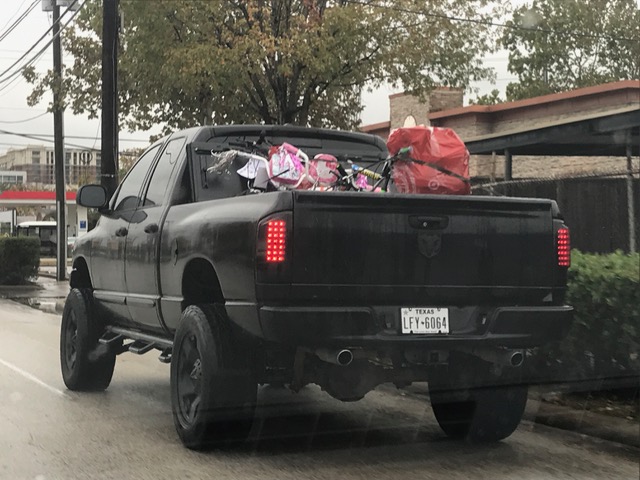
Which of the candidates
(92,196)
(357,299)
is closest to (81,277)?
(92,196)

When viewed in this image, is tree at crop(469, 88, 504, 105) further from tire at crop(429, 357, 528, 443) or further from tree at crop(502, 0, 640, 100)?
tire at crop(429, 357, 528, 443)

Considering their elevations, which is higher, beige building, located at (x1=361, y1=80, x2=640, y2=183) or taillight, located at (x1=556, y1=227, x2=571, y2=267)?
beige building, located at (x1=361, y1=80, x2=640, y2=183)

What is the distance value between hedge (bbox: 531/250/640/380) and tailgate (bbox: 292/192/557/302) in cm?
141

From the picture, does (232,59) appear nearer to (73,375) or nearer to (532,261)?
(73,375)

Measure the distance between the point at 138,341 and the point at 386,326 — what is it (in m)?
2.89

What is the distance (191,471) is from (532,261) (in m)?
2.38

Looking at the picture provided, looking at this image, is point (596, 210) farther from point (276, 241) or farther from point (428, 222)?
point (276, 241)

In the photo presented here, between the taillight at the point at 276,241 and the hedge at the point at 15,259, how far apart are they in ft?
68.9

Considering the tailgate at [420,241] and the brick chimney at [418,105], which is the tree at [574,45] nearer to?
the brick chimney at [418,105]

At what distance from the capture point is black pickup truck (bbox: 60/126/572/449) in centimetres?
552

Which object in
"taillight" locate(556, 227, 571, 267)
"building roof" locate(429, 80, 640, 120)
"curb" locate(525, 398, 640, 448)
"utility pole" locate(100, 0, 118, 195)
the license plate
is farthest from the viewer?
"building roof" locate(429, 80, 640, 120)

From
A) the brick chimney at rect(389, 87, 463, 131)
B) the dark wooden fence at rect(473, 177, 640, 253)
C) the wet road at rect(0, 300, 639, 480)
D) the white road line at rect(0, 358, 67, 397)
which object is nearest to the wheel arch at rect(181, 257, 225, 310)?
the wet road at rect(0, 300, 639, 480)

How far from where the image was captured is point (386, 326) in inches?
223

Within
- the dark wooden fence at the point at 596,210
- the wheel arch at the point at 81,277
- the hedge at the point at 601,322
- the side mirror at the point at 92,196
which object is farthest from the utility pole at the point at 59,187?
the hedge at the point at 601,322
